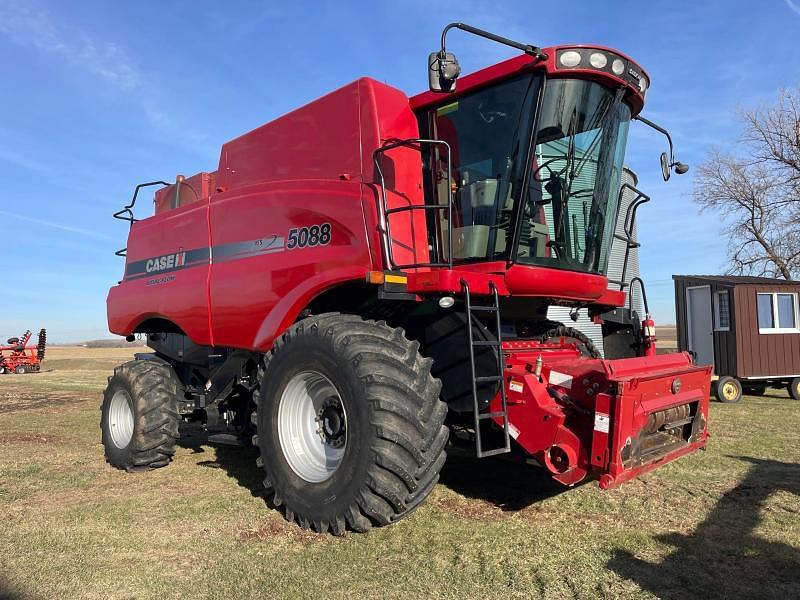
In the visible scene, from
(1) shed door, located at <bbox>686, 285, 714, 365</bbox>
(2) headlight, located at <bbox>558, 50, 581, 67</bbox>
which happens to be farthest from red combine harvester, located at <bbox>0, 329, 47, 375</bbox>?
(2) headlight, located at <bbox>558, 50, 581, 67</bbox>

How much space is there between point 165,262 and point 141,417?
1.71m

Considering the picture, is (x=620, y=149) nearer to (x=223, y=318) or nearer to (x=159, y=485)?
(x=223, y=318)

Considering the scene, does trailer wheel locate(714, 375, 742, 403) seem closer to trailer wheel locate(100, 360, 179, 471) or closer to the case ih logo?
trailer wheel locate(100, 360, 179, 471)

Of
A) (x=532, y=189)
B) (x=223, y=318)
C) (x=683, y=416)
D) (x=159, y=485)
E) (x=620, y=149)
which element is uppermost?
(x=620, y=149)

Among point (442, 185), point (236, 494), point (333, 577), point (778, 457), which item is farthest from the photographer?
point (778, 457)

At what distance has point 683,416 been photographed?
14.7ft

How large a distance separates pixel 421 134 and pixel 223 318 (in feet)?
8.30

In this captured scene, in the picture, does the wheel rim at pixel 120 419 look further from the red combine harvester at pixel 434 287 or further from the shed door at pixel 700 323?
the shed door at pixel 700 323

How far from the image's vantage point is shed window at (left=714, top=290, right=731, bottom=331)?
524 inches

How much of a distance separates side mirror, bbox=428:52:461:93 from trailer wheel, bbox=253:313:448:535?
1.65 meters

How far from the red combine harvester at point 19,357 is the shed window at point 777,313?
101 feet

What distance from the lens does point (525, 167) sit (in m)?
4.28

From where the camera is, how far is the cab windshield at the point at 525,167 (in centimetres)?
430

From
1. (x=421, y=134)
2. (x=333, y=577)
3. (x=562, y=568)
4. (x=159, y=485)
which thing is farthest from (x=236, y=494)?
(x=421, y=134)
